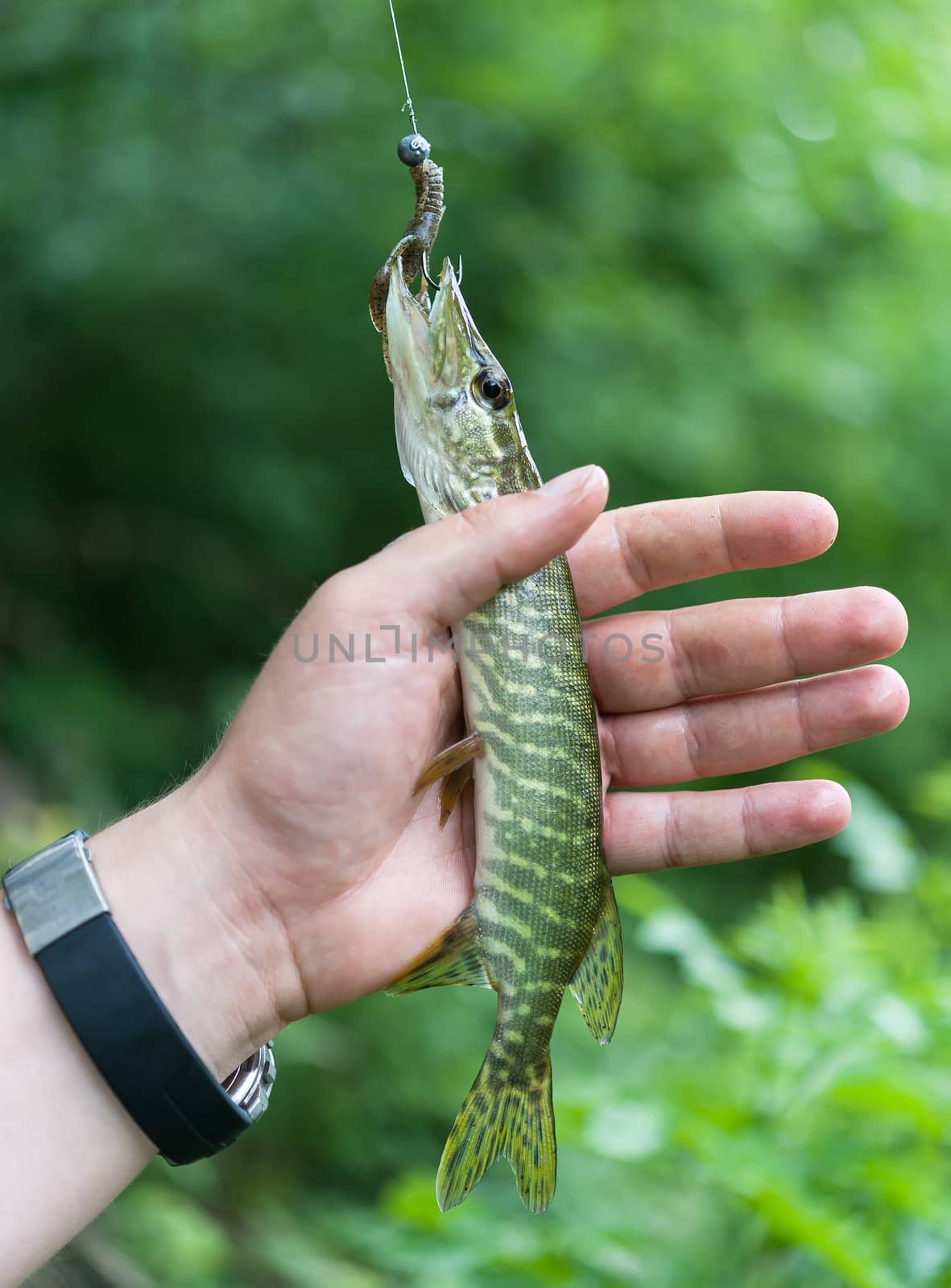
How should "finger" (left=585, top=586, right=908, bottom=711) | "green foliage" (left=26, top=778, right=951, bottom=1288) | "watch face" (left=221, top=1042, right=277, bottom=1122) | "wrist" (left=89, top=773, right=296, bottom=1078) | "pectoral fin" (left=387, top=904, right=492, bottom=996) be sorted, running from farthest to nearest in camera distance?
"finger" (left=585, top=586, right=908, bottom=711) → "green foliage" (left=26, top=778, right=951, bottom=1288) → "pectoral fin" (left=387, top=904, right=492, bottom=996) → "watch face" (left=221, top=1042, right=277, bottom=1122) → "wrist" (left=89, top=773, right=296, bottom=1078)

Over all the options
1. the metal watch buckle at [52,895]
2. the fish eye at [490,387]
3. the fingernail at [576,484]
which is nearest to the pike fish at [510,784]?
the fish eye at [490,387]

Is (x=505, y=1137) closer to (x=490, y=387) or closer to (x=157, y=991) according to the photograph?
(x=157, y=991)

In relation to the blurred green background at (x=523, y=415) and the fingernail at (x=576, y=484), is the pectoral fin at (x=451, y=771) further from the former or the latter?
the blurred green background at (x=523, y=415)

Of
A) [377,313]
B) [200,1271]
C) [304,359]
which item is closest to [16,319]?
[304,359]

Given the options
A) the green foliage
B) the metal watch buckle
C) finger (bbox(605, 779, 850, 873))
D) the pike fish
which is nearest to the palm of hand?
finger (bbox(605, 779, 850, 873))

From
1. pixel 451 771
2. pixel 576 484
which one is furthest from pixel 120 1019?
pixel 576 484

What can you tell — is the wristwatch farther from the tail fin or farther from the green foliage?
the green foliage
